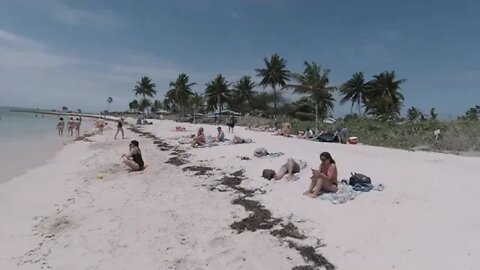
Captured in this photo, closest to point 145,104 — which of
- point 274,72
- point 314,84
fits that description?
point 274,72

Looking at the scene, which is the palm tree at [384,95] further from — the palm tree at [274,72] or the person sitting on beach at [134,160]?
the person sitting on beach at [134,160]

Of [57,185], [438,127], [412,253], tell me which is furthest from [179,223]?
[438,127]

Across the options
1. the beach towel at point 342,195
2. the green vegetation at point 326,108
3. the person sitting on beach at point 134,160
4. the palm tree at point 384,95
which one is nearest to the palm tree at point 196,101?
the green vegetation at point 326,108

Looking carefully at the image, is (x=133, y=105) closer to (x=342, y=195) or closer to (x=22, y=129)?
(x=22, y=129)

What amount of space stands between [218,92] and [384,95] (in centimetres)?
2521

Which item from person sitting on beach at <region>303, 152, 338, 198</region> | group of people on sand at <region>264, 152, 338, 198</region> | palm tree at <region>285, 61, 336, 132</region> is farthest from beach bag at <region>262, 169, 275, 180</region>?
palm tree at <region>285, 61, 336, 132</region>

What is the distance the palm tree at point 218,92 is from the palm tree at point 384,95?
72.9ft

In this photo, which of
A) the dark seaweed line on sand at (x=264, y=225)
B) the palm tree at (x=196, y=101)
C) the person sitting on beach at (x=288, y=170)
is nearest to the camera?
the dark seaweed line on sand at (x=264, y=225)

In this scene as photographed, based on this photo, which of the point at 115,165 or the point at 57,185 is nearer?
the point at 57,185

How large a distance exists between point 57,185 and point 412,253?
881 centimetres

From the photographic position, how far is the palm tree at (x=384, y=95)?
47.7 metres

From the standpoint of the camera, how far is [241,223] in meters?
6.46

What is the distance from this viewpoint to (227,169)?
12008 millimetres

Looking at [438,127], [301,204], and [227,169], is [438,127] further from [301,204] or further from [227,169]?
[301,204]
